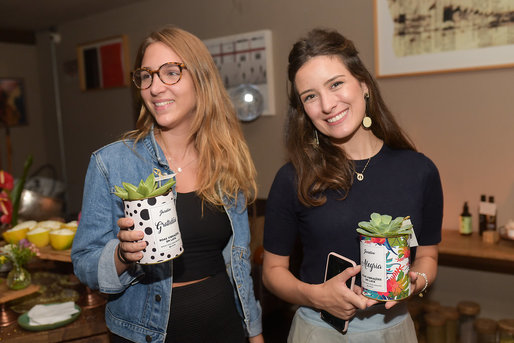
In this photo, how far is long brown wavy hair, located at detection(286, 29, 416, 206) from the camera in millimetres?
1343

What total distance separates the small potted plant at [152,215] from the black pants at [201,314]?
379 millimetres

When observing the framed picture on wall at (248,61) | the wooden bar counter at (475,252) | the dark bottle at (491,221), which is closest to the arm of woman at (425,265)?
the wooden bar counter at (475,252)

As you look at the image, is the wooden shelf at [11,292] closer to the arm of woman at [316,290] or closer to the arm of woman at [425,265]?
the arm of woman at [316,290]

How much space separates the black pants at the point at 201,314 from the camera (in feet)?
4.62

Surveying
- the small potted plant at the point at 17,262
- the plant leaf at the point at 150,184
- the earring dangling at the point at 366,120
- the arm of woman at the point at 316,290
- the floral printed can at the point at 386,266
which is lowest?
the small potted plant at the point at 17,262

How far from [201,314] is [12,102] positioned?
597 centimetres

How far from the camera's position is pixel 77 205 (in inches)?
241

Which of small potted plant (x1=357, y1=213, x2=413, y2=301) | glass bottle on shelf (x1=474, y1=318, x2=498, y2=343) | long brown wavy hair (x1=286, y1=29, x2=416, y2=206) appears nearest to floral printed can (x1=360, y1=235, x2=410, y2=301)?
small potted plant (x1=357, y1=213, x2=413, y2=301)

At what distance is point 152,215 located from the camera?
1.06m

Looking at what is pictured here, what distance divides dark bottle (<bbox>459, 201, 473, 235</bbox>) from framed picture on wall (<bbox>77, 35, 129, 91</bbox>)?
3760mm

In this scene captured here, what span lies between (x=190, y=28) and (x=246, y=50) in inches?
31.0

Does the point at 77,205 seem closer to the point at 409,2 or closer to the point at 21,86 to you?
the point at 21,86

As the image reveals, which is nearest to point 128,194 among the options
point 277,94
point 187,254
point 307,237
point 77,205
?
point 187,254

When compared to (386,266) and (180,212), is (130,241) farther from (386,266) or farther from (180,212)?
(386,266)
